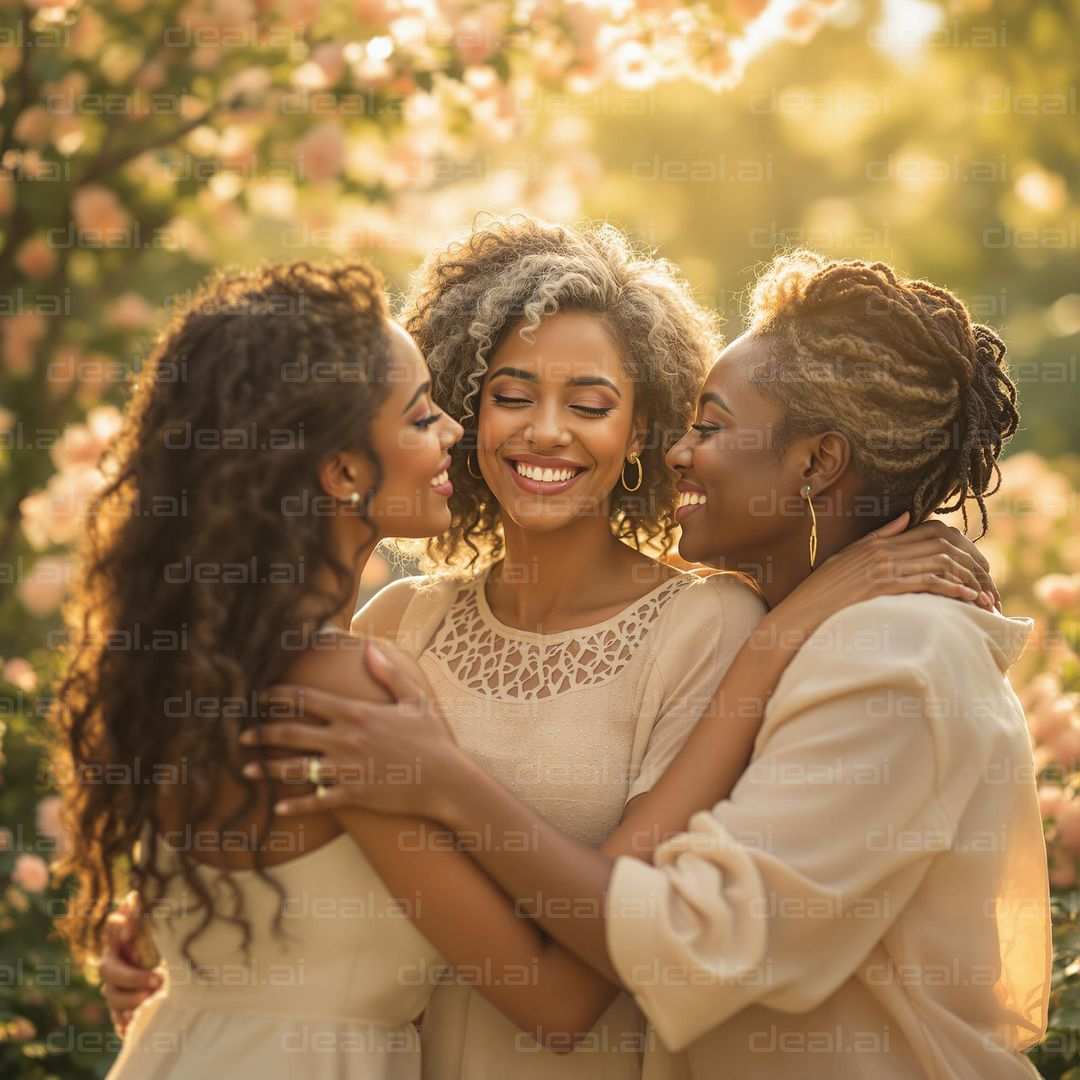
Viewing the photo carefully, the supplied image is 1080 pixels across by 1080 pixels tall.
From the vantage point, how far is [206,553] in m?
2.44

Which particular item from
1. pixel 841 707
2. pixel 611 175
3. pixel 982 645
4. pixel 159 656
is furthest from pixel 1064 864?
pixel 611 175

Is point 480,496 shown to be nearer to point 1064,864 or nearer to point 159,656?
point 159,656

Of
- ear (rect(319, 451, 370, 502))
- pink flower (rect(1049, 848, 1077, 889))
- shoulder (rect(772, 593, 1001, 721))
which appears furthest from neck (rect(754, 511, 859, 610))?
pink flower (rect(1049, 848, 1077, 889))

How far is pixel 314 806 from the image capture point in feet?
7.89

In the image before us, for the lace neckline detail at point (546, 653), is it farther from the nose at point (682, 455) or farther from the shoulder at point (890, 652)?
the shoulder at point (890, 652)

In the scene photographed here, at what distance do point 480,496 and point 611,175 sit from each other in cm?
1723

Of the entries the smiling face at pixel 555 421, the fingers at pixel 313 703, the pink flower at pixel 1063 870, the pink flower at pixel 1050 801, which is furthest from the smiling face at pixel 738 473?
the pink flower at pixel 1063 870

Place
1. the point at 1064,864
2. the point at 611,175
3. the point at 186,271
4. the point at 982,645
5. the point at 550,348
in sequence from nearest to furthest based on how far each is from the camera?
the point at 982,645 < the point at 550,348 < the point at 1064,864 < the point at 186,271 < the point at 611,175

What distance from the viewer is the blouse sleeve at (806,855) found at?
7.77 ft

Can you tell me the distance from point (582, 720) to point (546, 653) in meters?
0.24

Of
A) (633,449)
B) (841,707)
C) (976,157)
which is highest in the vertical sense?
(976,157)

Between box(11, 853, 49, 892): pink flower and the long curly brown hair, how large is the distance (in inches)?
57.5

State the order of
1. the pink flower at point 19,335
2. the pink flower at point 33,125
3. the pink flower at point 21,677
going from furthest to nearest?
the pink flower at point 19,335, the pink flower at point 33,125, the pink flower at point 21,677

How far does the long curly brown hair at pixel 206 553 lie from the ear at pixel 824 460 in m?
0.93
